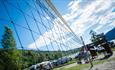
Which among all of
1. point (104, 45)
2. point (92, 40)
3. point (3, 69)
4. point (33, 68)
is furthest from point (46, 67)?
point (92, 40)

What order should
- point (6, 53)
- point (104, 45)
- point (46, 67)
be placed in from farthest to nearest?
point (6, 53), point (46, 67), point (104, 45)

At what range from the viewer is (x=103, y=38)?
24.5 meters

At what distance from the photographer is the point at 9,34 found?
131 ft

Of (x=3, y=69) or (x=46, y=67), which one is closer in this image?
(x=3, y=69)

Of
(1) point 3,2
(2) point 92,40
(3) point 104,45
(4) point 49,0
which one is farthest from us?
(2) point 92,40

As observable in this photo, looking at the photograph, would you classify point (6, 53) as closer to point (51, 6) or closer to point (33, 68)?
point (33, 68)

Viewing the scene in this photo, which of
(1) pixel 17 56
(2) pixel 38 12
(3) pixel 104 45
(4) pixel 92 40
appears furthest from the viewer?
(4) pixel 92 40

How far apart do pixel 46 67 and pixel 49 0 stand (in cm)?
1760

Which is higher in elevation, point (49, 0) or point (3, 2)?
point (49, 0)

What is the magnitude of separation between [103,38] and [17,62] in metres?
19.1

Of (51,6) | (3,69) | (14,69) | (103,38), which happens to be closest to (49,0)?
(51,6)

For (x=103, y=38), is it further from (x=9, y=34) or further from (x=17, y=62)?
(x=9, y=34)

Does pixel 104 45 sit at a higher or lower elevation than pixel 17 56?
lower

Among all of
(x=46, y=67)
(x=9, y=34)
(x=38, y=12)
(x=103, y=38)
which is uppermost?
(x=9, y=34)
